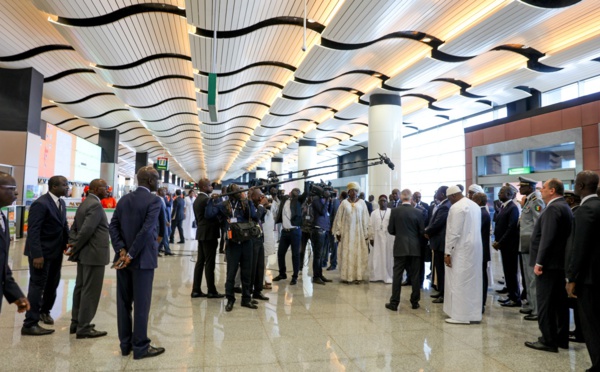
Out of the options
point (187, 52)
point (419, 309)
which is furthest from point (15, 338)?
point (187, 52)

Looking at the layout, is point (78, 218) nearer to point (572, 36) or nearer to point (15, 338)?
point (15, 338)

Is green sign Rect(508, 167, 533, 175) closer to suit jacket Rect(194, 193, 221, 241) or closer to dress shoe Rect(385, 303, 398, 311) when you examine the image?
dress shoe Rect(385, 303, 398, 311)

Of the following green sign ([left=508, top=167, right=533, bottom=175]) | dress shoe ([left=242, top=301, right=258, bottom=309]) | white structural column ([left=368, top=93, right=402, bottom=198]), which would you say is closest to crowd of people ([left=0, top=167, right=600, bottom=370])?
dress shoe ([left=242, top=301, right=258, bottom=309])

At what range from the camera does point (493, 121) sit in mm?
14922

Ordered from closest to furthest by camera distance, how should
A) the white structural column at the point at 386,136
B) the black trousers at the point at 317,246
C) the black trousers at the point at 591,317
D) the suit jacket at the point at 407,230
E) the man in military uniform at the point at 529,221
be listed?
the black trousers at the point at 591,317
the man in military uniform at the point at 529,221
the suit jacket at the point at 407,230
the black trousers at the point at 317,246
the white structural column at the point at 386,136

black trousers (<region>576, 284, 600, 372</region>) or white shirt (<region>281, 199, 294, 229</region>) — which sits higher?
white shirt (<region>281, 199, 294, 229</region>)

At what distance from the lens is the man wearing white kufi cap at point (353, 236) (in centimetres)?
667

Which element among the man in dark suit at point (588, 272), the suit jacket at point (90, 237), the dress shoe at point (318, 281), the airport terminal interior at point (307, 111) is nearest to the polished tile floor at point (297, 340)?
the airport terminal interior at point (307, 111)

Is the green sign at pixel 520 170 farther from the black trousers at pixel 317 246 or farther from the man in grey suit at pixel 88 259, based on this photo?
the man in grey suit at pixel 88 259

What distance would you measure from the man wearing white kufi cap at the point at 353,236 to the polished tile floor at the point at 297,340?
1090mm

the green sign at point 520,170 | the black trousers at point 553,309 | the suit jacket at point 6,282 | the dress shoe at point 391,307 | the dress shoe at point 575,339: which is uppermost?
the green sign at point 520,170

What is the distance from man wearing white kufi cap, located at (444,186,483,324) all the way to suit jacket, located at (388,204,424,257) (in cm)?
61

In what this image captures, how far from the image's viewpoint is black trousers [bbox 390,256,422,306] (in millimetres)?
4996

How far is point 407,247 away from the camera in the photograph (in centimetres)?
508
